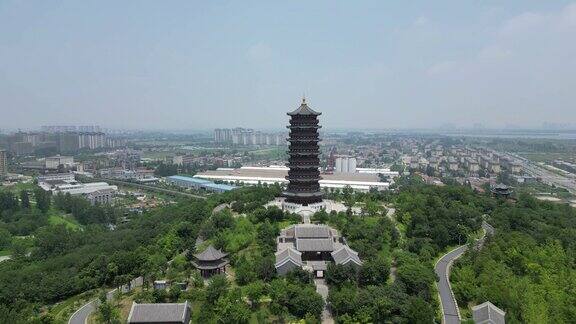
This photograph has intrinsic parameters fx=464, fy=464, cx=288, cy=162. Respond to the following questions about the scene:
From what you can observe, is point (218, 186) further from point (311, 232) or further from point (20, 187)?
point (311, 232)

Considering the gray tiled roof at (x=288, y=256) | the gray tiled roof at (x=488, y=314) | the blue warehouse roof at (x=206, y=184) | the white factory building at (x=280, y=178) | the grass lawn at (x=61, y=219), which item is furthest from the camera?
the white factory building at (x=280, y=178)

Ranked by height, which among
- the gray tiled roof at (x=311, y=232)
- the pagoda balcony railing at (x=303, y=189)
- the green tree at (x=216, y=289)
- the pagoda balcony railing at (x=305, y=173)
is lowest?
the green tree at (x=216, y=289)

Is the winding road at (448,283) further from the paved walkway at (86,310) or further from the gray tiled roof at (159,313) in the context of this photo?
the paved walkway at (86,310)

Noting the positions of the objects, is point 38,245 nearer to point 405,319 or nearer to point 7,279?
point 7,279

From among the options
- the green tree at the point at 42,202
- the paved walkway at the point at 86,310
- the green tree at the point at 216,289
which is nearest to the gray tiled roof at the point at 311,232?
the green tree at the point at 216,289

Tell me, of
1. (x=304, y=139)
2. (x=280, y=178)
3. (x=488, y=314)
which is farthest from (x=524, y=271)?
(x=280, y=178)

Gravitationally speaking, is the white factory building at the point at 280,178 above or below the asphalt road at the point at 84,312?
above

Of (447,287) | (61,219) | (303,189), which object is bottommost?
(61,219)
